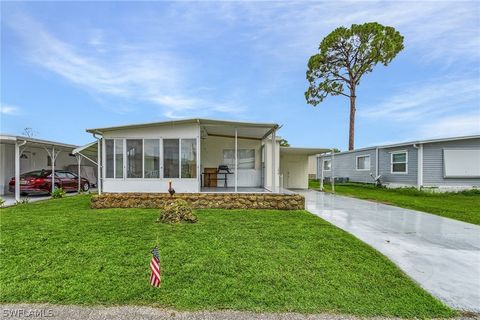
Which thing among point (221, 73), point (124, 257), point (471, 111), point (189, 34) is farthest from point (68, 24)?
point (471, 111)

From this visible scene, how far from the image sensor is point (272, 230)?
6.34 meters

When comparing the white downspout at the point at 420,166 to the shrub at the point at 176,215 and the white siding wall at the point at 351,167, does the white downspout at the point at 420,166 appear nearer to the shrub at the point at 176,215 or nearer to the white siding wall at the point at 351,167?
the white siding wall at the point at 351,167

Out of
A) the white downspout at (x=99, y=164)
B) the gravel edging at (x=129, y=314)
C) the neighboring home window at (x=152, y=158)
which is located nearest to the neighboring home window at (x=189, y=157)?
the neighboring home window at (x=152, y=158)

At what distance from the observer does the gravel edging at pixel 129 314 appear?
9.89 feet

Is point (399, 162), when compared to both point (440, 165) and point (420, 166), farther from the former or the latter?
point (440, 165)

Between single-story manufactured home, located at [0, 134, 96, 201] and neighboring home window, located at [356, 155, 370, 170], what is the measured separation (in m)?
18.9

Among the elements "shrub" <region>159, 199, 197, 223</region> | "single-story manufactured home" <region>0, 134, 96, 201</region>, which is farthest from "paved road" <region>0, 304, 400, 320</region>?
"single-story manufactured home" <region>0, 134, 96, 201</region>

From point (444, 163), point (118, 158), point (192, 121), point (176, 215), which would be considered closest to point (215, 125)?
point (192, 121)

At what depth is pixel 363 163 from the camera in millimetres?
20828

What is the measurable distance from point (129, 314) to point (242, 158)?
33.4ft

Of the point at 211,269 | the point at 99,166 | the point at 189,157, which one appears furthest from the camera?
the point at 99,166

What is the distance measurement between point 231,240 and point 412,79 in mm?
17798

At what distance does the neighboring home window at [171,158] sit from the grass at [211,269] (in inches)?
136

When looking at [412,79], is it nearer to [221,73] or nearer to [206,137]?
[221,73]
